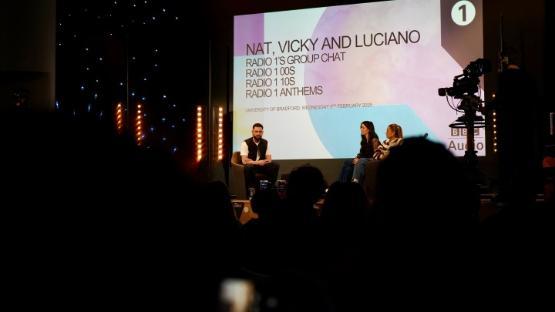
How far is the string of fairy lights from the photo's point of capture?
807 cm

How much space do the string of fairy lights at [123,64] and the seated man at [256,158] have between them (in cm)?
71

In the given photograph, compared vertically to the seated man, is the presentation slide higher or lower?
higher

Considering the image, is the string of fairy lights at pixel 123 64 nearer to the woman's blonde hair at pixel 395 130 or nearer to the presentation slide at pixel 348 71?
the presentation slide at pixel 348 71

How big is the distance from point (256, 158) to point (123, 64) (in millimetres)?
2356

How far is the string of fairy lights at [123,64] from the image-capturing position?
8.07m

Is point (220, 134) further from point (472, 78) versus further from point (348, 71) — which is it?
point (472, 78)

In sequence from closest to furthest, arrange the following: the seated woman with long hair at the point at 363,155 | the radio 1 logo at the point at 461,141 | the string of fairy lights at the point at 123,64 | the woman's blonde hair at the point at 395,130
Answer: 1. the woman's blonde hair at the point at 395,130
2. the seated woman with long hair at the point at 363,155
3. the radio 1 logo at the point at 461,141
4. the string of fairy lights at the point at 123,64

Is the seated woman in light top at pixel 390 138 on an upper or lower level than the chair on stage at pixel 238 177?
upper

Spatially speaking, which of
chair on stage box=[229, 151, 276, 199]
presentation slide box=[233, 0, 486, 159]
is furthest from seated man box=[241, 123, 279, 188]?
presentation slide box=[233, 0, 486, 159]

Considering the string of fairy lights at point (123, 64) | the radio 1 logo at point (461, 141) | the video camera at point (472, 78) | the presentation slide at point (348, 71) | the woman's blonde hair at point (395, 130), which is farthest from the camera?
the string of fairy lights at point (123, 64)

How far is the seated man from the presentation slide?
41 cm

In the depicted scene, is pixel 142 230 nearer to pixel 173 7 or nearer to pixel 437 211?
pixel 437 211

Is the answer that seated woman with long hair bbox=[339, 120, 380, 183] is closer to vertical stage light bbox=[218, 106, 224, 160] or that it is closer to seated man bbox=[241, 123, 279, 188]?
seated man bbox=[241, 123, 279, 188]

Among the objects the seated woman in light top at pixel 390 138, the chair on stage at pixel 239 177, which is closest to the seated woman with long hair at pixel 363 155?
the seated woman in light top at pixel 390 138
